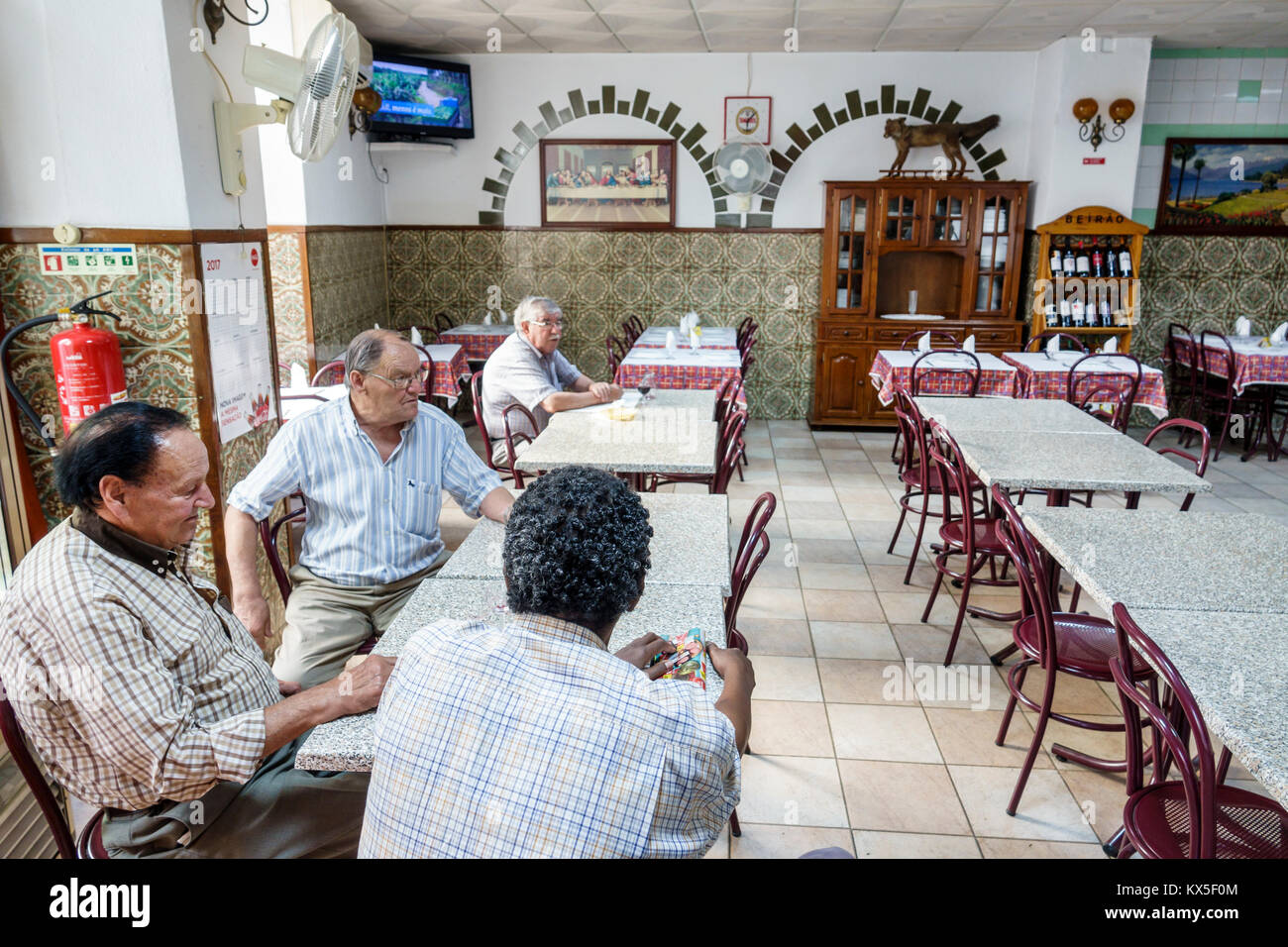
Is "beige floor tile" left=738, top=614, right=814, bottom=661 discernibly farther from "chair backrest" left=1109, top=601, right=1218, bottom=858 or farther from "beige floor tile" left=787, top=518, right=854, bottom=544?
"chair backrest" left=1109, top=601, right=1218, bottom=858

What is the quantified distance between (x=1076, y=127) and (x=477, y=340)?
4769mm

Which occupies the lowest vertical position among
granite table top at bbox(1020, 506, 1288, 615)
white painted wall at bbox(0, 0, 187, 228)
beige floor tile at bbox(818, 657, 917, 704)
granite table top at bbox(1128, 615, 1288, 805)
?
beige floor tile at bbox(818, 657, 917, 704)

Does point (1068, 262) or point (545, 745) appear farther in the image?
point (1068, 262)

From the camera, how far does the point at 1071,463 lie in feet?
10.4

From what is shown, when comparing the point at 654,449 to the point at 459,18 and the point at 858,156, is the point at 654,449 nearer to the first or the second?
the point at 459,18

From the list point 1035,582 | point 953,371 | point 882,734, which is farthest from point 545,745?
point 953,371

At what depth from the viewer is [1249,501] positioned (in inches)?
217

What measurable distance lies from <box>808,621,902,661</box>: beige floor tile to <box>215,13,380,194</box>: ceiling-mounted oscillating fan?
8.28ft

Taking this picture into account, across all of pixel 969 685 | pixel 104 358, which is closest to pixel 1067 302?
pixel 969 685

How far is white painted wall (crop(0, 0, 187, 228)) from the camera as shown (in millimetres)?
2512

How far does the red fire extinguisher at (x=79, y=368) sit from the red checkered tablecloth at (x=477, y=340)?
4260mm

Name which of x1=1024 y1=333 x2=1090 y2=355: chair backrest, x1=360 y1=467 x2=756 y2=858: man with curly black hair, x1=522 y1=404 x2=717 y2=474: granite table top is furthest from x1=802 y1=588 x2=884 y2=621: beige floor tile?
x1=1024 y1=333 x2=1090 y2=355: chair backrest

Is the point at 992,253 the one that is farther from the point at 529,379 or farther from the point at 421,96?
the point at 529,379
